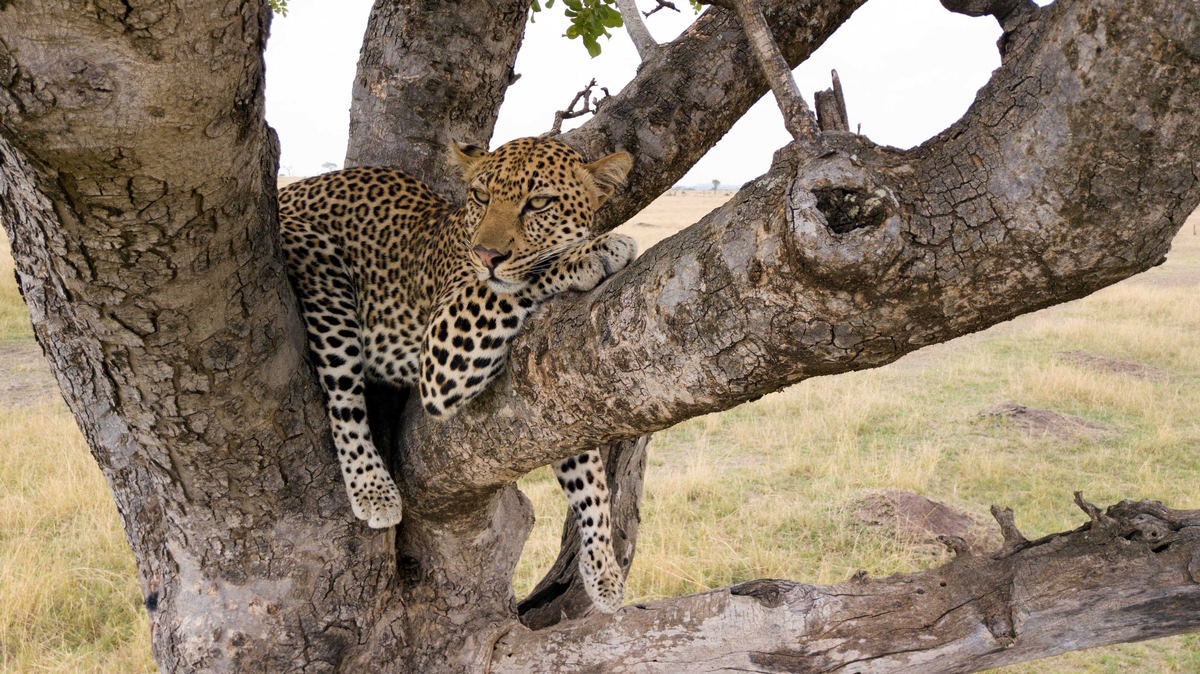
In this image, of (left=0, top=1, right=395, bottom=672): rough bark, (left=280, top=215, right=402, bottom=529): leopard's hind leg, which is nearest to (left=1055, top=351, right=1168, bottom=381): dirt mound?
(left=280, top=215, right=402, bottom=529): leopard's hind leg

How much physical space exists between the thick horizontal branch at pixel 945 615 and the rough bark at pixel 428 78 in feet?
7.62

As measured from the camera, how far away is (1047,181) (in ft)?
5.79

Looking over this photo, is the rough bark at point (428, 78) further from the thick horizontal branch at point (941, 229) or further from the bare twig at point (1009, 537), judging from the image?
the bare twig at point (1009, 537)

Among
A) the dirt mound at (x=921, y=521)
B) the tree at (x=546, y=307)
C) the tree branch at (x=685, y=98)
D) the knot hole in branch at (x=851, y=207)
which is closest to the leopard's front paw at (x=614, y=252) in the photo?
the tree at (x=546, y=307)

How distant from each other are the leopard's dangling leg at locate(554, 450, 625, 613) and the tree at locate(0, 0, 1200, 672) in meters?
0.26

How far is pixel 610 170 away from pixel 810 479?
6.16 metres

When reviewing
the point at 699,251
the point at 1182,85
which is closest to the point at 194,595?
the point at 699,251

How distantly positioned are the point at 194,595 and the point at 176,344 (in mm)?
1155

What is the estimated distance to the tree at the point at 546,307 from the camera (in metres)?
1.83

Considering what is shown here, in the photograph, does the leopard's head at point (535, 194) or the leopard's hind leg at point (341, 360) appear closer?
the leopard's hind leg at point (341, 360)

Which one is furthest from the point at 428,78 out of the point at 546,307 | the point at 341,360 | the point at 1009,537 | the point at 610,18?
the point at 1009,537

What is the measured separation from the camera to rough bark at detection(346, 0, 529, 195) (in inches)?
169

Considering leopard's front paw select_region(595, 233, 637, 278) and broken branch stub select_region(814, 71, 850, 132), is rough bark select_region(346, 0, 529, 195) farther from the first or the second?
broken branch stub select_region(814, 71, 850, 132)

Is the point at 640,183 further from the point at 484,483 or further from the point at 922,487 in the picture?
the point at 922,487
